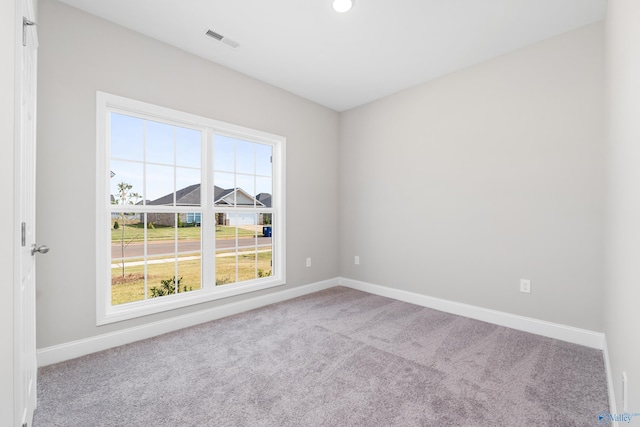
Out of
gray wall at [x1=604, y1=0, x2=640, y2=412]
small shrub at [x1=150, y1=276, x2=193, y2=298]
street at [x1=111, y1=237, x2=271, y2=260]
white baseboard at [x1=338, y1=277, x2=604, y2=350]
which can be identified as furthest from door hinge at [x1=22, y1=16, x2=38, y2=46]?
white baseboard at [x1=338, y1=277, x2=604, y2=350]

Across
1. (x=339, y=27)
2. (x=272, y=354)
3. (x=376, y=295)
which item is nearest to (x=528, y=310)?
(x=376, y=295)

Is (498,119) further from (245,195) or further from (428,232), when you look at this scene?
(245,195)

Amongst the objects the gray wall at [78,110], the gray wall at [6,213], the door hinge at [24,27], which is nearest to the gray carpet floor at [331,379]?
the gray wall at [78,110]

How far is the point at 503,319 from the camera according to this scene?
2824 mm

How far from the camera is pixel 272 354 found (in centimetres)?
227

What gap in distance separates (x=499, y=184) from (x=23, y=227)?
356 cm

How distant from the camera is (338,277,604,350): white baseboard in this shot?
240cm

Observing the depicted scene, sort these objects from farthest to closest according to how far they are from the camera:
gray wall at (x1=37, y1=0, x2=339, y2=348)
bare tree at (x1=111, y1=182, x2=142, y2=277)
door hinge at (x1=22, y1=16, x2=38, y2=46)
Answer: bare tree at (x1=111, y1=182, x2=142, y2=277)
gray wall at (x1=37, y1=0, x2=339, y2=348)
door hinge at (x1=22, y1=16, x2=38, y2=46)

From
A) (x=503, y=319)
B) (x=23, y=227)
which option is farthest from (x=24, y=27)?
(x=503, y=319)

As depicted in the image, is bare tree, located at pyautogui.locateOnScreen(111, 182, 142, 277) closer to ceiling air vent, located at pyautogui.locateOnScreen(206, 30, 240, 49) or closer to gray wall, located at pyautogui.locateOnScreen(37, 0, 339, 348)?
gray wall, located at pyautogui.locateOnScreen(37, 0, 339, 348)

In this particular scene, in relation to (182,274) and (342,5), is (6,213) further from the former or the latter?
(342,5)

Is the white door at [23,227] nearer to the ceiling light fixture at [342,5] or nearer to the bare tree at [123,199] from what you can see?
the bare tree at [123,199]

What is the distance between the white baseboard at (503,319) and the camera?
240 centimetres

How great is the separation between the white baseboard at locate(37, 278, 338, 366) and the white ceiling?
8.61 feet
